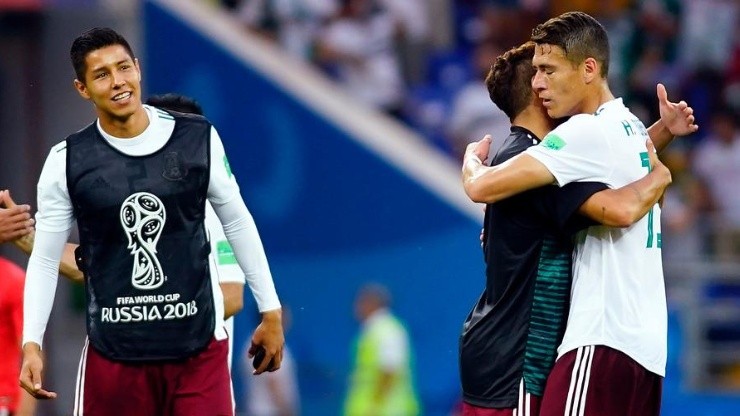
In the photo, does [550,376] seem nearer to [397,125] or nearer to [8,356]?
[8,356]

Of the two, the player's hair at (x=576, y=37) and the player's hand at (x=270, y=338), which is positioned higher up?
the player's hair at (x=576, y=37)

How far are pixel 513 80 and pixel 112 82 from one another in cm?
158

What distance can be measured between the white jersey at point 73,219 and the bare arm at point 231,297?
63 cm

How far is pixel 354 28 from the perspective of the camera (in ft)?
49.3

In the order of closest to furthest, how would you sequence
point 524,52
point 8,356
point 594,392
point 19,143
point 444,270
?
1. point 594,392
2. point 524,52
3. point 8,356
4. point 444,270
5. point 19,143

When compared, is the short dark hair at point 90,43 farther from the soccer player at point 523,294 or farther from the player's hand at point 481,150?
the soccer player at point 523,294

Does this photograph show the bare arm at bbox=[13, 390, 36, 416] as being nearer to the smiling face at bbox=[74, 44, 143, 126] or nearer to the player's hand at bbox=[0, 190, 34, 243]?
the player's hand at bbox=[0, 190, 34, 243]

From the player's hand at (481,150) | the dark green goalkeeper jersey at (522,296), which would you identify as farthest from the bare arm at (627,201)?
the player's hand at (481,150)

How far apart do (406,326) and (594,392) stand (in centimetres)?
906

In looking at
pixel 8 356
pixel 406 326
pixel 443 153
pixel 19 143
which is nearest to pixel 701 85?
pixel 443 153

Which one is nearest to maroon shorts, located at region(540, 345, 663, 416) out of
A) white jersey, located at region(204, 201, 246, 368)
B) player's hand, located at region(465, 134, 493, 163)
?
player's hand, located at region(465, 134, 493, 163)

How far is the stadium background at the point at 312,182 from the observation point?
14594 millimetres

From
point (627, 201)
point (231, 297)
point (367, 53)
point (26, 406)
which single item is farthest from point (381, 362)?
point (627, 201)

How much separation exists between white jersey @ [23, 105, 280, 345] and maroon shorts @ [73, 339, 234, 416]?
30 cm
